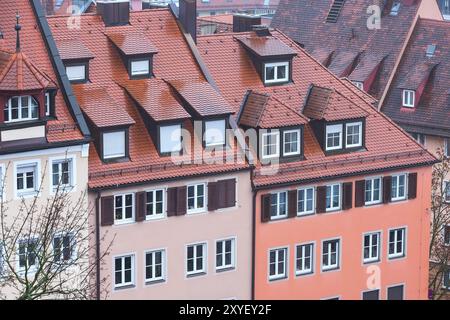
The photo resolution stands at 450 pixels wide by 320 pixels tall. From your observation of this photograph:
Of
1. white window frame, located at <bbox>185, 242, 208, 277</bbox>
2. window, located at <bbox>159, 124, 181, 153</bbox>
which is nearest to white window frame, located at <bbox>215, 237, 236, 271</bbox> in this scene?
white window frame, located at <bbox>185, 242, 208, 277</bbox>

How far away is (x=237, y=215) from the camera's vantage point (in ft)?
185

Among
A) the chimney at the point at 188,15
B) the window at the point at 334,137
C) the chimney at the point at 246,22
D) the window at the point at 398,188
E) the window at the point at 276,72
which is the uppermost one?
the chimney at the point at 188,15

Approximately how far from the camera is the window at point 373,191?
199ft

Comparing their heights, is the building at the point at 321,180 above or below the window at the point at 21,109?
below

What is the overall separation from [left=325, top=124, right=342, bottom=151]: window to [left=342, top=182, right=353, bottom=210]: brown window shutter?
1815mm

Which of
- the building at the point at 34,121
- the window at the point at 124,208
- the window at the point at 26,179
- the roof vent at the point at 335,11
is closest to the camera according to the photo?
the building at the point at 34,121

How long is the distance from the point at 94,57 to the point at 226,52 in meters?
7.96

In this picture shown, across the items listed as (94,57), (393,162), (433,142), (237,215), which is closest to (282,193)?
(237,215)

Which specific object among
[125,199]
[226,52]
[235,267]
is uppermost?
[226,52]

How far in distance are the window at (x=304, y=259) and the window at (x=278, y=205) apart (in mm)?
1793

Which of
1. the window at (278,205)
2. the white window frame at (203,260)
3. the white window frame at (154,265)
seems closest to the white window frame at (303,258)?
the window at (278,205)

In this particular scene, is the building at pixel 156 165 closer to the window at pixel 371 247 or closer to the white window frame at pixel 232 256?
the white window frame at pixel 232 256

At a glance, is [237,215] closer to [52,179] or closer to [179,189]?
[179,189]

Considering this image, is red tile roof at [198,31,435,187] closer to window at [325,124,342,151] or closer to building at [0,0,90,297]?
window at [325,124,342,151]
